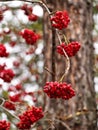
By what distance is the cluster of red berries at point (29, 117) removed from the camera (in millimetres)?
2717

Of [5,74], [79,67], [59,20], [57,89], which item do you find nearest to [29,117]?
[57,89]

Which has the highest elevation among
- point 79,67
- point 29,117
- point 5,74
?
point 79,67

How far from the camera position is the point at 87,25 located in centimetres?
488

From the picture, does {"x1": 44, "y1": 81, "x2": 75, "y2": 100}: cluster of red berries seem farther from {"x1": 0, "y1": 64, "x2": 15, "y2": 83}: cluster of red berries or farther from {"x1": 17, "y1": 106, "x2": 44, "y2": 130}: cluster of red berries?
{"x1": 0, "y1": 64, "x2": 15, "y2": 83}: cluster of red berries

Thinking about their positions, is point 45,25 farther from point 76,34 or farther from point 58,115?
point 58,115

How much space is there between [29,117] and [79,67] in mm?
1983

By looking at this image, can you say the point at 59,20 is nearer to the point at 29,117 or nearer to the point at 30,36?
the point at 29,117

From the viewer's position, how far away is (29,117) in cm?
272

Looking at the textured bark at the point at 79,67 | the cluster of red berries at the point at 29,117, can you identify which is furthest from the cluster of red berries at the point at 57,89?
the textured bark at the point at 79,67

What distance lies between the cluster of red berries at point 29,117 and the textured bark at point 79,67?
1.34 meters

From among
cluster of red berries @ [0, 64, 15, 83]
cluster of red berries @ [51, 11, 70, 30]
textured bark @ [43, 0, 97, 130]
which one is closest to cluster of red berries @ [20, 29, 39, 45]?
cluster of red berries @ [0, 64, 15, 83]

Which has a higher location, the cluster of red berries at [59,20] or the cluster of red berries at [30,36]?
the cluster of red berries at [30,36]

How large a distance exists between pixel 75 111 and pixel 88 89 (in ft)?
1.16

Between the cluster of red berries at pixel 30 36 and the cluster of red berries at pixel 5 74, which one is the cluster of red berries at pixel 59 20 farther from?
the cluster of red berries at pixel 5 74
